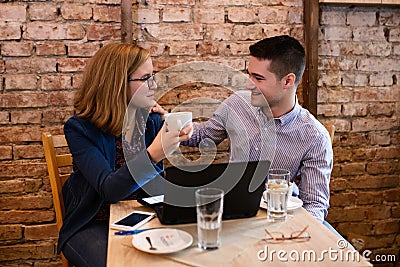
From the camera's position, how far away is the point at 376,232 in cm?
249

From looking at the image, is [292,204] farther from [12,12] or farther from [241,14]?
[12,12]

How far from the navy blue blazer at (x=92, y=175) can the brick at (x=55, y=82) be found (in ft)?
1.82

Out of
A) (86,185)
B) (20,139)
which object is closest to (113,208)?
(86,185)

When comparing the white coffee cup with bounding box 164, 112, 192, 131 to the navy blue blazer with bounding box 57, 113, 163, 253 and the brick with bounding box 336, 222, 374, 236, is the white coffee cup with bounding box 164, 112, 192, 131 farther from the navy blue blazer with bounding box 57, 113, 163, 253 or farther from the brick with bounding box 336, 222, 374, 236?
the brick with bounding box 336, 222, 374, 236

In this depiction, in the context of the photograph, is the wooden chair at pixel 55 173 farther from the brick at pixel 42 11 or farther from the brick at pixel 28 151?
the brick at pixel 42 11

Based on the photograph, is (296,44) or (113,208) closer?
(113,208)

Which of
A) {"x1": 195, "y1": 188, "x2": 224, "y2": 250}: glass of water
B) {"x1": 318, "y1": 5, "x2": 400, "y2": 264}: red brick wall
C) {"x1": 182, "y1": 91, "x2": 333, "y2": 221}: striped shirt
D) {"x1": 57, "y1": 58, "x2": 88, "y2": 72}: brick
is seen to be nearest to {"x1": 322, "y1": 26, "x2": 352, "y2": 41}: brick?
{"x1": 318, "y1": 5, "x2": 400, "y2": 264}: red brick wall

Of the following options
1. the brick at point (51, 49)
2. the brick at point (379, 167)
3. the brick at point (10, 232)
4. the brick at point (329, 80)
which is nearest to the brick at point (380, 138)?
the brick at point (379, 167)

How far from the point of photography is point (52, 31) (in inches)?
80.6

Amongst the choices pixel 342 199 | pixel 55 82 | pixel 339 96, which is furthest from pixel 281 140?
pixel 55 82

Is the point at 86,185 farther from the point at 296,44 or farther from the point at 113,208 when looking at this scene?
the point at 296,44

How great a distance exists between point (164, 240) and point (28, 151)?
123 cm

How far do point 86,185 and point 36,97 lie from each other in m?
0.71

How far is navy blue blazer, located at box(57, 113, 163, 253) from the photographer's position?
135 centimetres
